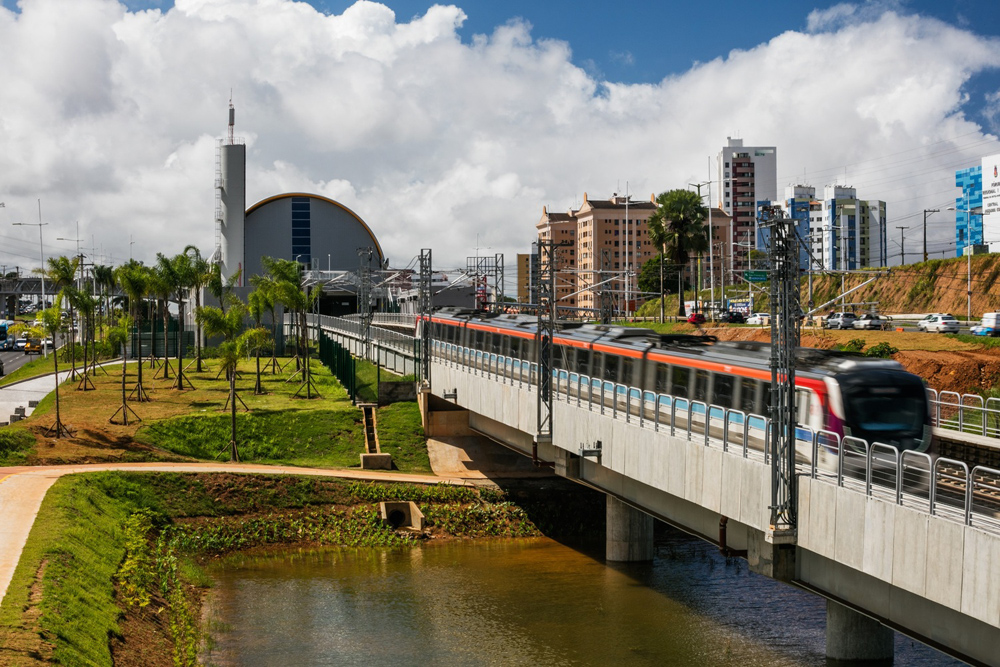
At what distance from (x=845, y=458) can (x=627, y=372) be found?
1512 cm

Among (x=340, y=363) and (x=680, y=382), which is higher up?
(x=680, y=382)

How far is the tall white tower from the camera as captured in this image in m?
114

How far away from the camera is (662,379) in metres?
31.0

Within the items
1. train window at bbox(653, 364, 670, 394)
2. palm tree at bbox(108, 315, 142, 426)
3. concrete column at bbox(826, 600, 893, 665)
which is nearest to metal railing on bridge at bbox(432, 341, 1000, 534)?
A: train window at bbox(653, 364, 670, 394)

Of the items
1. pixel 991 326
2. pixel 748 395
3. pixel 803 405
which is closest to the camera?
pixel 803 405

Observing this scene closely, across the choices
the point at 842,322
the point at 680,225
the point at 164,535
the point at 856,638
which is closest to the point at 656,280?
the point at 680,225

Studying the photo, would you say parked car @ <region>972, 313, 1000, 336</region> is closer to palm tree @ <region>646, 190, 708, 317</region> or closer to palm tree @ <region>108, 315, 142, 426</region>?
palm tree @ <region>646, 190, 708, 317</region>

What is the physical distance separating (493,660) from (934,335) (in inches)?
1574

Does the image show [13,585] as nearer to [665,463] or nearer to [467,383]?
[665,463]

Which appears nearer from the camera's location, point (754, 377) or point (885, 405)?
point (885, 405)

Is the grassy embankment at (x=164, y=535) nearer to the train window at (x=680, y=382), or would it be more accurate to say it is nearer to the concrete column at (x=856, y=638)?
the train window at (x=680, y=382)

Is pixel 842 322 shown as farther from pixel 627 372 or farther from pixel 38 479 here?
pixel 38 479

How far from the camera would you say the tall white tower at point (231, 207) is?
11356 cm

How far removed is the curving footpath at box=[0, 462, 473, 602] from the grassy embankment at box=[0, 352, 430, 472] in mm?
2129
